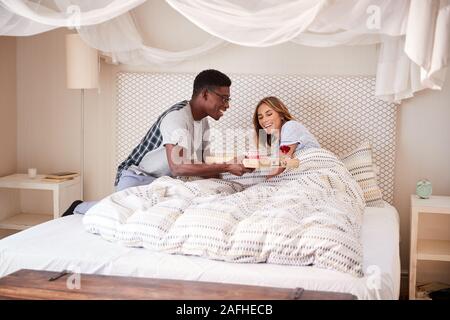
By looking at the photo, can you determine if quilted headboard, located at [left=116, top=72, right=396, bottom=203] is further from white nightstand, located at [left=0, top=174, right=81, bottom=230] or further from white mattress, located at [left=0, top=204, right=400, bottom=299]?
white mattress, located at [left=0, top=204, right=400, bottom=299]

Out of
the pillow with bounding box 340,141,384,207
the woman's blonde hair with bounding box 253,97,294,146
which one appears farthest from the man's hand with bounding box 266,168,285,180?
Result: the pillow with bounding box 340,141,384,207

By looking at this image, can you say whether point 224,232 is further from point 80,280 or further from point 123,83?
point 123,83

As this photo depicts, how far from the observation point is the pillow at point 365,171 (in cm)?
354

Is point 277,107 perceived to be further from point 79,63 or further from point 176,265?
point 176,265

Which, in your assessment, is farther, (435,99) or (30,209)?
Answer: (30,209)

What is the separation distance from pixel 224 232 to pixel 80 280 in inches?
23.9

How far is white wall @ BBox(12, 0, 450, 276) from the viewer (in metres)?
3.80

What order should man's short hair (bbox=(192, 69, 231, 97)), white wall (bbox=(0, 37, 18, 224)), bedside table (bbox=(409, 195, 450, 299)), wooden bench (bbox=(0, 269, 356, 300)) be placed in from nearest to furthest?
wooden bench (bbox=(0, 269, 356, 300)), bedside table (bbox=(409, 195, 450, 299)), man's short hair (bbox=(192, 69, 231, 97)), white wall (bbox=(0, 37, 18, 224))

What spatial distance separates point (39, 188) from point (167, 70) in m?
1.19

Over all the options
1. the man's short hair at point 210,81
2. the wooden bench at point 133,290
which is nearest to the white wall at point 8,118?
the man's short hair at point 210,81

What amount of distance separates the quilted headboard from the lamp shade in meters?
0.28

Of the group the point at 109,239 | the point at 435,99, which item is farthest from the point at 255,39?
the point at 435,99

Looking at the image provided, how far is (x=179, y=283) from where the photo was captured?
2.08 metres

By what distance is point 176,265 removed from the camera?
2.26 m
